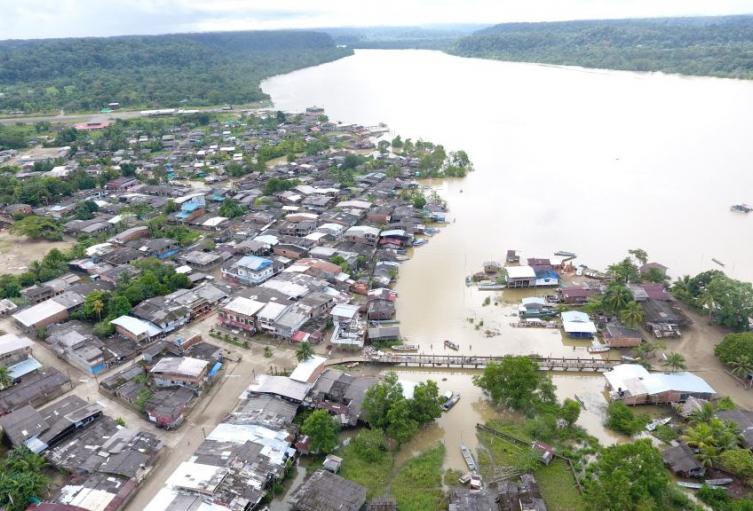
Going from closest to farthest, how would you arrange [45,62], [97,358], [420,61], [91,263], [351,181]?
[97,358] < [91,263] < [351,181] < [45,62] < [420,61]

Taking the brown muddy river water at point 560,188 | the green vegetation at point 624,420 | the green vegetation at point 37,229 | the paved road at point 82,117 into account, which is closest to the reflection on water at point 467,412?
the brown muddy river water at point 560,188

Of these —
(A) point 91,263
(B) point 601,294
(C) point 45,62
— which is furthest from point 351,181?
(C) point 45,62

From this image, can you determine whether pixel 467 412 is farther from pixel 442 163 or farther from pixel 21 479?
pixel 442 163

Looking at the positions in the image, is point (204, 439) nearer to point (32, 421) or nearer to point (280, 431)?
point (280, 431)

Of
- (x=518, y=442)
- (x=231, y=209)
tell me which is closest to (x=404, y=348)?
(x=518, y=442)

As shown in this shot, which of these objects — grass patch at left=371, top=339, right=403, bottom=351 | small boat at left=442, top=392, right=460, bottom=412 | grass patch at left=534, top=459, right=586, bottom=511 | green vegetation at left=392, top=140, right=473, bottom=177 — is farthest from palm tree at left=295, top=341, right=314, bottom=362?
green vegetation at left=392, top=140, right=473, bottom=177

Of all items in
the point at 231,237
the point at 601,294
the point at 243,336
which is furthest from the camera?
the point at 231,237
